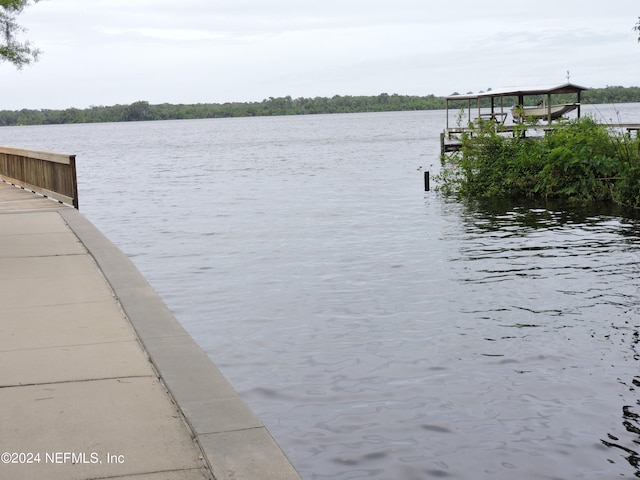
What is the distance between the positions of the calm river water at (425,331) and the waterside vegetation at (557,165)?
5.87ft

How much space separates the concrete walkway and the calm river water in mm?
1199

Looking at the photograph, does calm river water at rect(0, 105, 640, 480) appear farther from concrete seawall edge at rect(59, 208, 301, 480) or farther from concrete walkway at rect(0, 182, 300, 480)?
concrete walkway at rect(0, 182, 300, 480)

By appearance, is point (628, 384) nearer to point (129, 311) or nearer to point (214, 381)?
point (214, 381)

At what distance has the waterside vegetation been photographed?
2369cm

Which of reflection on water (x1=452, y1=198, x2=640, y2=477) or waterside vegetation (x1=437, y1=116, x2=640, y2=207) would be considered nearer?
reflection on water (x1=452, y1=198, x2=640, y2=477)

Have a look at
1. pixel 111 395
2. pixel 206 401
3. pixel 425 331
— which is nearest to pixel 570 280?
pixel 425 331

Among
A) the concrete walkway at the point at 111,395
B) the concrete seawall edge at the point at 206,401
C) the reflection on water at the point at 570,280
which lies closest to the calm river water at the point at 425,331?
the reflection on water at the point at 570,280

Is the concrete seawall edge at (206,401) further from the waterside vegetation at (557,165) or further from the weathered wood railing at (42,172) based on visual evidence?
the waterside vegetation at (557,165)

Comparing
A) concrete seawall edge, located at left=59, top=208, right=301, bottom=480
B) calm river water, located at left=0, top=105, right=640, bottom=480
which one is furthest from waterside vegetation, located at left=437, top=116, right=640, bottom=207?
concrete seawall edge, located at left=59, top=208, right=301, bottom=480

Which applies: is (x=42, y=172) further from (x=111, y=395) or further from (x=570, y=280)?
(x=111, y=395)

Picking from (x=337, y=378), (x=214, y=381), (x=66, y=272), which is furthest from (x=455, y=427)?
(x=66, y=272)

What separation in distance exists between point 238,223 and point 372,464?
57.0 ft

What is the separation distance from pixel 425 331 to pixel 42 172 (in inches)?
519

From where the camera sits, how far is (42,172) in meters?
20.3
